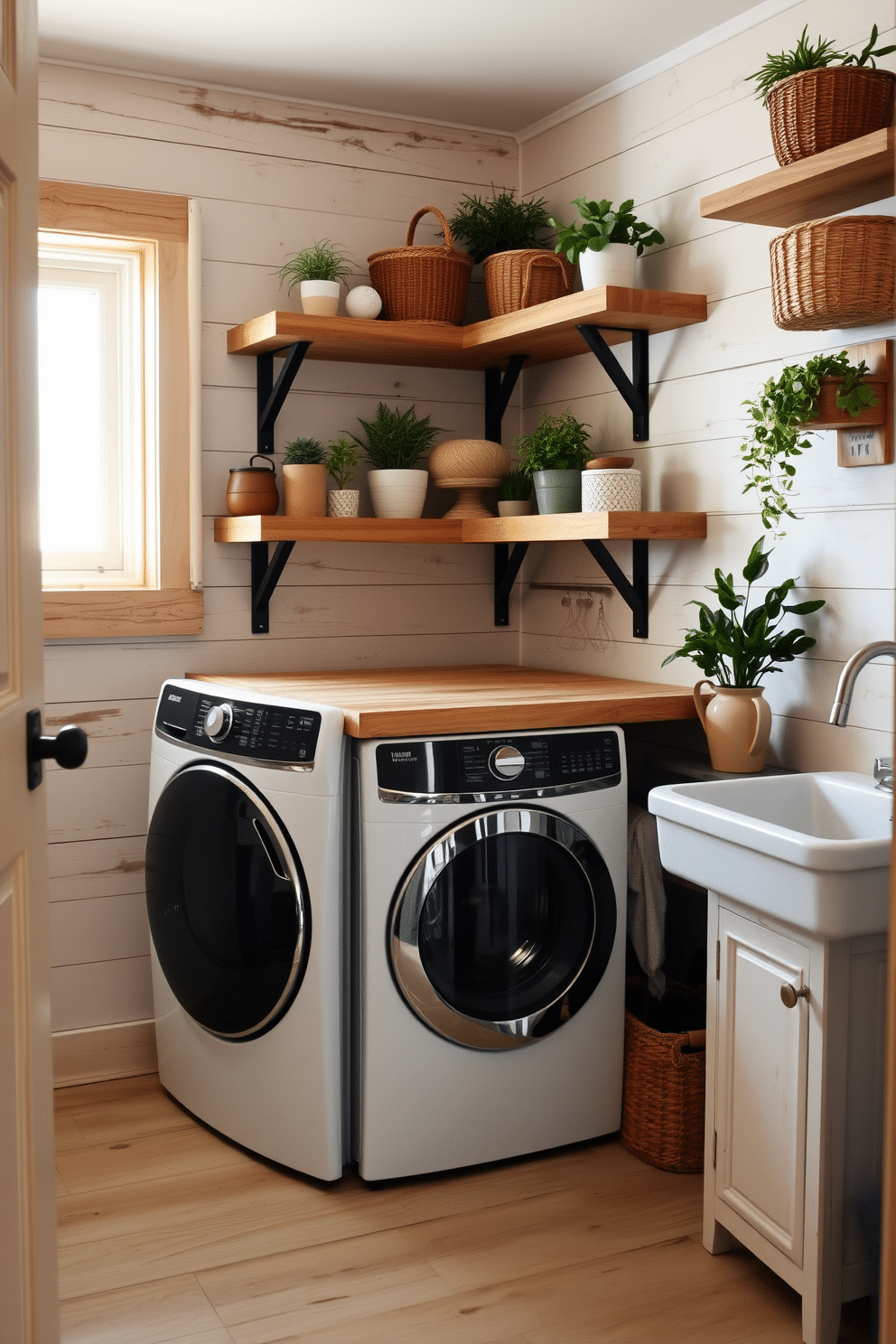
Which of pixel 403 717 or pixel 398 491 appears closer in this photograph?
Result: pixel 403 717

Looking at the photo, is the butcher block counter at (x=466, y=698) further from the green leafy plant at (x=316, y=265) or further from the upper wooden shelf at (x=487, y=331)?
the green leafy plant at (x=316, y=265)

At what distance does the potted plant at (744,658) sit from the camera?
2.35 metres

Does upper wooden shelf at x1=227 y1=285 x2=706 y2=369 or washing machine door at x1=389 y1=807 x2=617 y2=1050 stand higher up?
upper wooden shelf at x1=227 y1=285 x2=706 y2=369

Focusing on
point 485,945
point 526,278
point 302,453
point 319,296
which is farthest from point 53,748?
point 526,278

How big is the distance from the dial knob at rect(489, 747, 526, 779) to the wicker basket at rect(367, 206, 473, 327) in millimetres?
1156

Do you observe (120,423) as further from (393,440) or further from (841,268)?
(841,268)

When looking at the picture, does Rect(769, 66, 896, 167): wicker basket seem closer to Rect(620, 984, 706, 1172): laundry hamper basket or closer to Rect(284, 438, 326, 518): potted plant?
Rect(284, 438, 326, 518): potted plant

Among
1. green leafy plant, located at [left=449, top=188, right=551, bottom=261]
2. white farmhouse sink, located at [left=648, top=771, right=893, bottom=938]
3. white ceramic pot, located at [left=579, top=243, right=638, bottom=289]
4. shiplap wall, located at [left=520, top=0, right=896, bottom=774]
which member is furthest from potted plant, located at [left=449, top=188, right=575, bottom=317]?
white farmhouse sink, located at [left=648, top=771, right=893, bottom=938]

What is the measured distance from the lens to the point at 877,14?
7.19 ft

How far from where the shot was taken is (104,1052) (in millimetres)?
2891

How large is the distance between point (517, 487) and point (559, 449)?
0.25 m

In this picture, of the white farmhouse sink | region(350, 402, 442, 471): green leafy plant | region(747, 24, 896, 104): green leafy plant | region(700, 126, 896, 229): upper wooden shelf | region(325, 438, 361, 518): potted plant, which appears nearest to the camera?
the white farmhouse sink

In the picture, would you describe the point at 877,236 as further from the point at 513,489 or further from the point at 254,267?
the point at 254,267

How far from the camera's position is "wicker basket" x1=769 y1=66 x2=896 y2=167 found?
2037 mm
